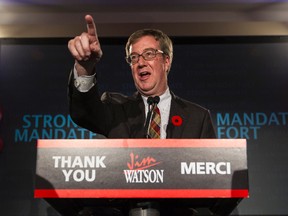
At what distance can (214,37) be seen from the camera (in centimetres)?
373

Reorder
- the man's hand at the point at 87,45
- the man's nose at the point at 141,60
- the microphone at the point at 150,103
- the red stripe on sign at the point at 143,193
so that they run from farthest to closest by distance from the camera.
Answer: the man's nose at the point at 141,60
the microphone at the point at 150,103
the man's hand at the point at 87,45
the red stripe on sign at the point at 143,193

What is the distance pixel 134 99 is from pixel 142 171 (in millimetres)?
554

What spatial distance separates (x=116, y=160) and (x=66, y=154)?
115 millimetres

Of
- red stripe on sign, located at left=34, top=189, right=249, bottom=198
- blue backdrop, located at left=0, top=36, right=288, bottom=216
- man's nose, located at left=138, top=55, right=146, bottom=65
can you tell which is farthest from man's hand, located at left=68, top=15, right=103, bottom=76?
blue backdrop, located at left=0, top=36, right=288, bottom=216

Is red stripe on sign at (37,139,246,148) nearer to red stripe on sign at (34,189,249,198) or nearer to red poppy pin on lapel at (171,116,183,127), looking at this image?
red stripe on sign at (34,189,249,198)

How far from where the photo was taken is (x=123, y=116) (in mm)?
1456

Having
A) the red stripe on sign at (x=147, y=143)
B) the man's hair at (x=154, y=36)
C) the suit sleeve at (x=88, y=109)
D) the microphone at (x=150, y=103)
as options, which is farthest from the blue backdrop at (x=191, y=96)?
the red stripe on sign at (x=147, y=143)

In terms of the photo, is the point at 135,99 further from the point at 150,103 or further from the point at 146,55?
the point at 150,103

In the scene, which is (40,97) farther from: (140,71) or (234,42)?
(140,71)

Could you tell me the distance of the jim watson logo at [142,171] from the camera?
1.04m

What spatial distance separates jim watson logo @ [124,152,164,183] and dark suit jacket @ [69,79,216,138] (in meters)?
0.27

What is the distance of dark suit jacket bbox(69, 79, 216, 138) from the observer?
1.33 meters

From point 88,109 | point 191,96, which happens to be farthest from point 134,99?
point 191,96

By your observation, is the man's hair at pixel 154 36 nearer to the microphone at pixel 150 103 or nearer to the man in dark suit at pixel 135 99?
the man in dark suit at pixel 135 99
